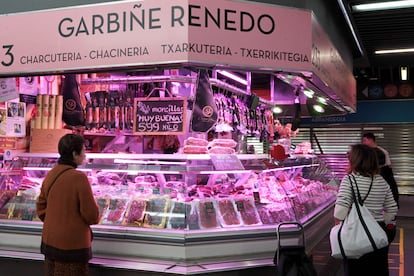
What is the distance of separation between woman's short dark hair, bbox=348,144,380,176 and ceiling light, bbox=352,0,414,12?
11.4 feet

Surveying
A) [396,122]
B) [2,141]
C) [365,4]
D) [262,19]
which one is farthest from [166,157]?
[396,122]

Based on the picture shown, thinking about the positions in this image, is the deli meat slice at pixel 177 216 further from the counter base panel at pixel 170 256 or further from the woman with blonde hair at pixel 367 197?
the woman with blonde hair at pixel 367 197

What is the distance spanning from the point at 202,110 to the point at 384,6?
3636 mm

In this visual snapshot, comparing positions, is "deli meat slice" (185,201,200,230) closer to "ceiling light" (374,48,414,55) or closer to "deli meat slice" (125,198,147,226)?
"deli meat slice" (125,198,147,226)

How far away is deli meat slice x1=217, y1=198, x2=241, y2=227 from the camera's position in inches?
171

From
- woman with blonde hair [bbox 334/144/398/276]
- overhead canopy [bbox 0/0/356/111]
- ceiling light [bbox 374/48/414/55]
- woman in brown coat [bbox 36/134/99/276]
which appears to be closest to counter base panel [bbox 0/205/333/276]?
woman in brown coat [bbox 36/134/99/276]

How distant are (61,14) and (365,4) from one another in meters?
4.25

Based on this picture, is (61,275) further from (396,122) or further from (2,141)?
(396,122)

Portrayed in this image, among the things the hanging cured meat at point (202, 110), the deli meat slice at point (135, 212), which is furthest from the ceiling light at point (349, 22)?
the deli meat slice at point (135, 212)

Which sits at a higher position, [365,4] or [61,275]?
[365,4]

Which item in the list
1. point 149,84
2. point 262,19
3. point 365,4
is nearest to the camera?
point 262,19

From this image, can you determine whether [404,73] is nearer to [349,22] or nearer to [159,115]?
[349,22]

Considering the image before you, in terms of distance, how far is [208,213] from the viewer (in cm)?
434

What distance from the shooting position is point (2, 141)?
5.57 metres
